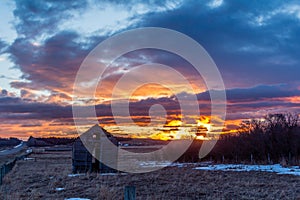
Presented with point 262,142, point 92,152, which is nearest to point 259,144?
point 262,142

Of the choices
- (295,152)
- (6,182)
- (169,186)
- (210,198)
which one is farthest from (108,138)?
(295,152)

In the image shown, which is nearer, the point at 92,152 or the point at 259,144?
the point at 92,152

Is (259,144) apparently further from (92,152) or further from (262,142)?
(92,152)

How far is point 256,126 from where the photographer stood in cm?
4600

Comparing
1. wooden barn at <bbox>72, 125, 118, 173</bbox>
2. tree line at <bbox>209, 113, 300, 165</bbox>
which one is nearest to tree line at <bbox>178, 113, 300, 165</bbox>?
tree line at <bbox>209, 113, 300, 165</bbox>

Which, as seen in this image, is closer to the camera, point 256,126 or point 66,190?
point 66,190

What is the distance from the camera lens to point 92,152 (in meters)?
28.9

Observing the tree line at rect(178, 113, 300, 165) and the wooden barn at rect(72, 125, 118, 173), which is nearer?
the wooden barn at rect(72, 125, 118, 173)

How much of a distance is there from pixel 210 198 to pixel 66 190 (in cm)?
677

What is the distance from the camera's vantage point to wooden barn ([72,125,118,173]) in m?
28.6

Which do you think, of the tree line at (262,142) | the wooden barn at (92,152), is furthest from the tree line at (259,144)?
the wooden barn at (92,152)

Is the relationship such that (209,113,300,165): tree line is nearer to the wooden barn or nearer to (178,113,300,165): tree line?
(178,113,300,165): tree line

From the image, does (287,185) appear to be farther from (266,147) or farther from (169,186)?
(266,147)

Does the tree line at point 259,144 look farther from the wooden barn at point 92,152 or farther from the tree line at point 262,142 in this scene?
the wooden barn at point 92,152
